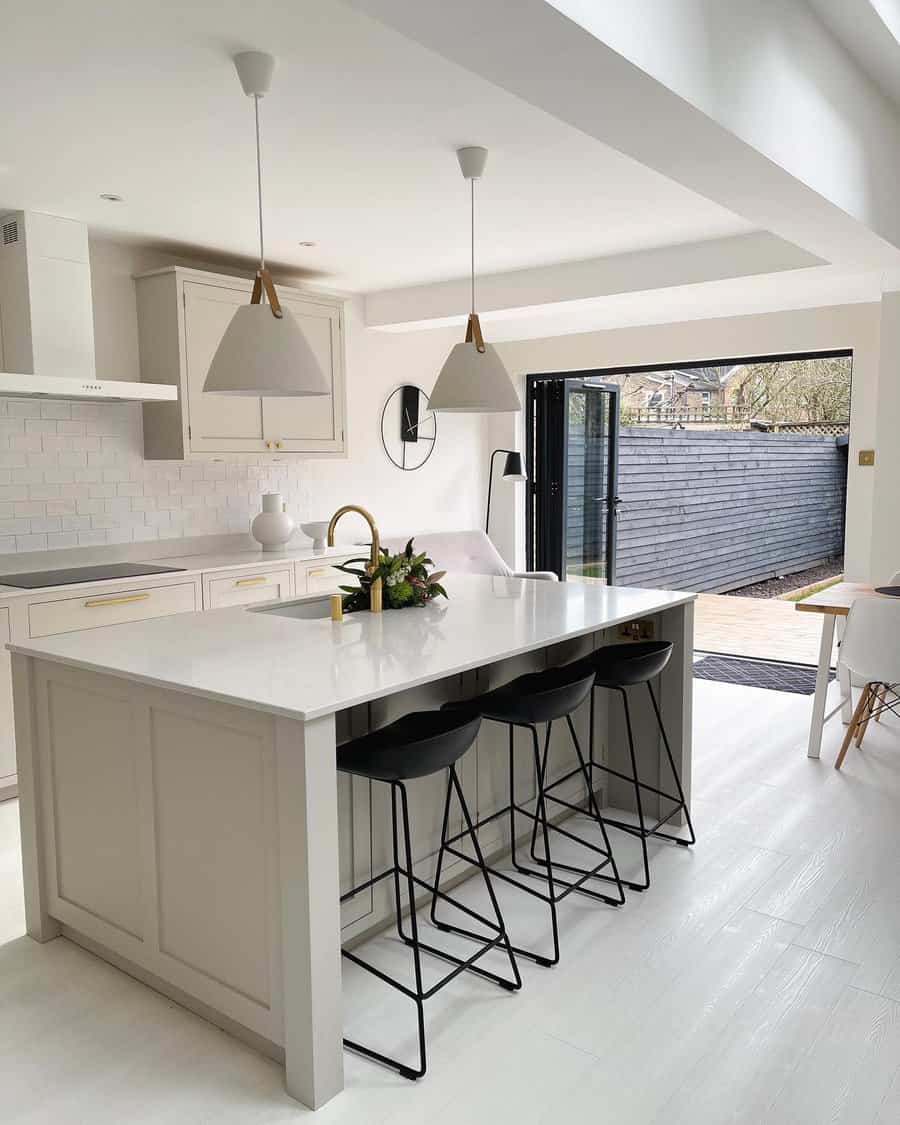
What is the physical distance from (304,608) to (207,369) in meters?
2.04

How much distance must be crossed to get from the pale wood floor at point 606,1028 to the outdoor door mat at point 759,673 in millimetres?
2409

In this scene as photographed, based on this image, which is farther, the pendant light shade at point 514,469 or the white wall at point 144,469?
the pendant light shade at point 514,469

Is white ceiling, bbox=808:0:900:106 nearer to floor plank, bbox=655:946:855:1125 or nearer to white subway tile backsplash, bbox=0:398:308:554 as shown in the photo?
floor plank, bbox=655:946:855:1125

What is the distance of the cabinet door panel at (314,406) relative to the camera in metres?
5.31

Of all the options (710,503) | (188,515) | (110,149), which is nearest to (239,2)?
(110,149)

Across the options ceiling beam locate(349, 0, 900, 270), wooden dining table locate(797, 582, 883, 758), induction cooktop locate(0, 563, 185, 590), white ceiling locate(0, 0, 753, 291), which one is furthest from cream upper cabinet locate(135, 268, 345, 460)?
wooden dining table locate(797, 582, 883, 758)

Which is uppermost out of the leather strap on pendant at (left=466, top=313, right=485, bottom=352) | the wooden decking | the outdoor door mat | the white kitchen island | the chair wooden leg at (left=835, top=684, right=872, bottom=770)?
the leather strap on pendant at (left=466, top=313, right=485, bottom=352)

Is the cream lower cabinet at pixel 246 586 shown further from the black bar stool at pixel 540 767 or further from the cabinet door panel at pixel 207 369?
the black bar stool at pixel 540 767

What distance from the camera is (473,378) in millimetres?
3373

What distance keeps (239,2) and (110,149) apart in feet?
4.07

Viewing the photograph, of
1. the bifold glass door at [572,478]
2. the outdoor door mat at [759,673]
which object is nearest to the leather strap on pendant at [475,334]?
the outdoor door mat at [759,673]

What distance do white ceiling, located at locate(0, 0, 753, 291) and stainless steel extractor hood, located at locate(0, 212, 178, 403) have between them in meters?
0.14

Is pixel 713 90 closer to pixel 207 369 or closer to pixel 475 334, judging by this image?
pixel 475 334

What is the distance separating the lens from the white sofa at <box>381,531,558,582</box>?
19.9ft
